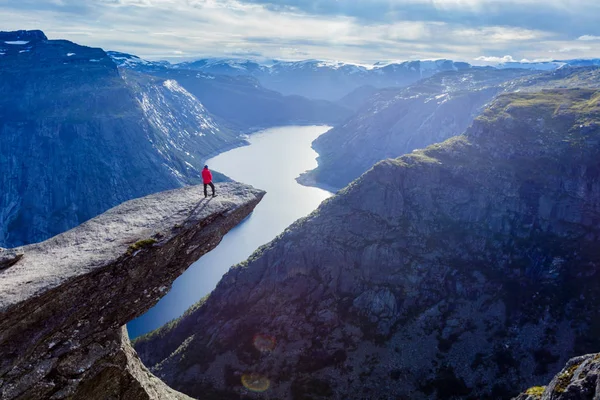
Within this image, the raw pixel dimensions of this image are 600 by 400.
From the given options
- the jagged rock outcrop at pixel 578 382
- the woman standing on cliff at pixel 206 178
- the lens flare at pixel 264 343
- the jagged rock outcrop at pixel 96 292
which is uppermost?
the woman standing on cliff at pixel 206 178

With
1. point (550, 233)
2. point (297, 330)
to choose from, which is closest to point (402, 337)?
point (297, 330)

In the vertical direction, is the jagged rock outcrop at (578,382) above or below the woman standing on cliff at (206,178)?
below

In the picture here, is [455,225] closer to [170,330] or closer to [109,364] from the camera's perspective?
[170,330]

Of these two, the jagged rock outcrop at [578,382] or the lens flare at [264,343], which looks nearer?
the jagged rock outcrop at [578,382]

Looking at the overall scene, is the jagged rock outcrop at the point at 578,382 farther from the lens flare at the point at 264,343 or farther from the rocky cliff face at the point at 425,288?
the lens flare at the point at 264,343

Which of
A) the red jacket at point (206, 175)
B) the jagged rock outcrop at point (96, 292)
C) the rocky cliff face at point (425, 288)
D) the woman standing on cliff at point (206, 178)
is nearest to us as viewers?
the jagged rock outcrop at point (96, 292)


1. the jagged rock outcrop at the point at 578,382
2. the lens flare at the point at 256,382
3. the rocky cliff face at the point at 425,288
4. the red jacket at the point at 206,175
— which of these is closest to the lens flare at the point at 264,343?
the rocky cliff face at the point at 425,288

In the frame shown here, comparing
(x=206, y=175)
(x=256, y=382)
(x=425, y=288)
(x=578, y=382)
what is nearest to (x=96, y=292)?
(x=206, y=175)
